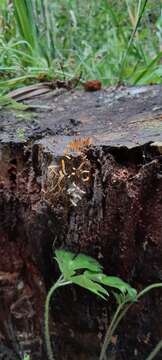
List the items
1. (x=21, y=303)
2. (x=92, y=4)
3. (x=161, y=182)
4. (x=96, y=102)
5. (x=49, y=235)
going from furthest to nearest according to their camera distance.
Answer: (x=92, y=4) < (x=96, y=102) < (x=21, y=303) < (x=49, y=235) < (x=161, y=182)

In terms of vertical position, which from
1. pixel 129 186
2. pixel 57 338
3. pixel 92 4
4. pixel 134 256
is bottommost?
pixel 57 338

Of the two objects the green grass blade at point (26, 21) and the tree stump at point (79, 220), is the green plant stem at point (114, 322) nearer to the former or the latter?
the tree stump at point (79, 220)

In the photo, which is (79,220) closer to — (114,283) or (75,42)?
(114,283)

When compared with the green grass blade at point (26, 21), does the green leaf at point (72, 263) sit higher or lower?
lower

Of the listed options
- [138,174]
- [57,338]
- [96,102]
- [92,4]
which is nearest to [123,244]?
[138,174]

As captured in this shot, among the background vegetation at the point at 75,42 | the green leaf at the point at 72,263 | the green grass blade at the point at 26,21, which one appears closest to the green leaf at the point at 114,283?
the green leaf at the point at 72,263

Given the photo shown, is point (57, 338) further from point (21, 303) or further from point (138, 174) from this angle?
point (138, 174)

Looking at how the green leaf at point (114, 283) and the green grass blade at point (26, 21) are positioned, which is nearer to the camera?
the green leaf at point (114, 283)
